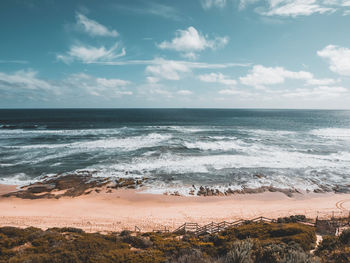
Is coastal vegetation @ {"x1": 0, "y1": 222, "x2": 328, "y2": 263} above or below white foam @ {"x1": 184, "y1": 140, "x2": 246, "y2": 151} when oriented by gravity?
below

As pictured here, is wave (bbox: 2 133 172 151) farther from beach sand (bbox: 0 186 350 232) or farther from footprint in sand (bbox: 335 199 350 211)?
footprint in sand (bbox: 335 199 350 211)

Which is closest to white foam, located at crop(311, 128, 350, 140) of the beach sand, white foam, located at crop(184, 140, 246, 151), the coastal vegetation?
white foam, located at crop(184, 140, 246, 151)

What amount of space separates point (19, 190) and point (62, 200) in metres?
6.22

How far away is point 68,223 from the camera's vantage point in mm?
14539

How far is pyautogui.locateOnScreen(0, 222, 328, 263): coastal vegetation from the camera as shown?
7703 millimetres

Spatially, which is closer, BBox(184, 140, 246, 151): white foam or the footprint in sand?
the footprint in sand

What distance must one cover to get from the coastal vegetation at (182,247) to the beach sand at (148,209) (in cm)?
335

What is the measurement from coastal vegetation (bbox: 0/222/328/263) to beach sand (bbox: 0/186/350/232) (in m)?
3.35

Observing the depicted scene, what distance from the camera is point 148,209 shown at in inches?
702

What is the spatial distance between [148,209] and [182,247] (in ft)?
29.9

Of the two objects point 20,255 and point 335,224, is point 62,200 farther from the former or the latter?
point 335,224

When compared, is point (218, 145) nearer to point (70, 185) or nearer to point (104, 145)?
point (104, 145)

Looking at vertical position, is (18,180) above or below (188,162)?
below

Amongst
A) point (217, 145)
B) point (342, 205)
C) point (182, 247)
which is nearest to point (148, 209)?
point (182, 247)
